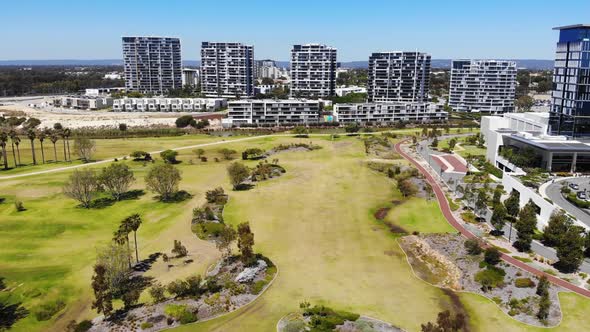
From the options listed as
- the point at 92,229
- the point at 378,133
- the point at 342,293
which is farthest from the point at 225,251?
the point at 378,133

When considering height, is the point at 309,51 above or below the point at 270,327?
above

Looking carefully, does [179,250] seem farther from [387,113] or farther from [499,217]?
[387,113]

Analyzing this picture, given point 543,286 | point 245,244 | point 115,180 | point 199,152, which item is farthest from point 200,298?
point 199,152

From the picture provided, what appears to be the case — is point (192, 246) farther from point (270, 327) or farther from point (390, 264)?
point (390, 264)

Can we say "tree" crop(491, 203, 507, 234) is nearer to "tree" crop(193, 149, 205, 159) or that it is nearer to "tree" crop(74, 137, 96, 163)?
"tree" crop(193, 149, 205, 159)

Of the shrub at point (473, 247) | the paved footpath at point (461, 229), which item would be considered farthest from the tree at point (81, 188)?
the shrub at point (473, 247)

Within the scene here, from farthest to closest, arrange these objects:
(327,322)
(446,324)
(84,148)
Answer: (84,148), (327,322), (446,324)
